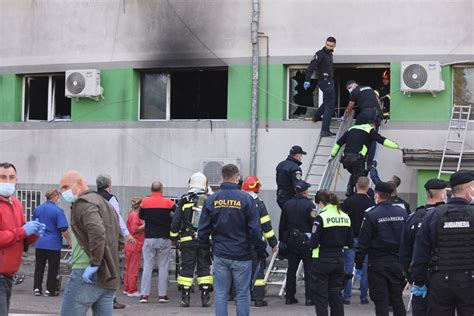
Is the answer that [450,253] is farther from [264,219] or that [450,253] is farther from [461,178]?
[264,219]

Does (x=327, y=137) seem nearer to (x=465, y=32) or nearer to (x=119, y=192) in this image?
(x=465, y=32)

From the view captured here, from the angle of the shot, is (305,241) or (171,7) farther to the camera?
(171,7)

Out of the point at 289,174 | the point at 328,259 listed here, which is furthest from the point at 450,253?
the point at 289,174

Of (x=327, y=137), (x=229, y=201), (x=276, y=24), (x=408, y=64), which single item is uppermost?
(x=276, y=24)

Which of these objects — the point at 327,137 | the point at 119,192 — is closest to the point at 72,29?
the point at 119,192

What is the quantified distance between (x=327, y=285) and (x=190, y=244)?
301 cm

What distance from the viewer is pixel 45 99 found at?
1819 centimetres

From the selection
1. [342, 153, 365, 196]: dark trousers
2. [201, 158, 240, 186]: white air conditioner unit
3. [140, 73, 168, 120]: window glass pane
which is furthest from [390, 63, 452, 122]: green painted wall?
[140, 73, 168, 120]: window glass pane

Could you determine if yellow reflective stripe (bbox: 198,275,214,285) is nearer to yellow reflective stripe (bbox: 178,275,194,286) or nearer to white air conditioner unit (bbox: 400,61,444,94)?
yellow reflective stripe (bbox: 178,275,194,286)

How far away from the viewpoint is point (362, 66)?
52.3 feet

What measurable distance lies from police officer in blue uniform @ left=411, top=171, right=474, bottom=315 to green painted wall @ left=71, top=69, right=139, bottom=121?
10.4 metres

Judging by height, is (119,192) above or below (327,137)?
below

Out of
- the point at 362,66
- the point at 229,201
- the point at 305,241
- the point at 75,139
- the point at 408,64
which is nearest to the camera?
the point at 229,201

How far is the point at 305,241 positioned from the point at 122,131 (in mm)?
6451
